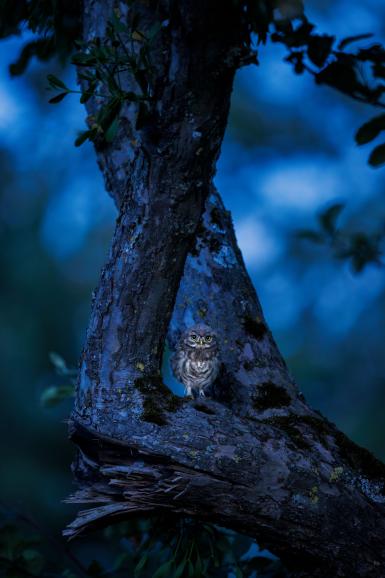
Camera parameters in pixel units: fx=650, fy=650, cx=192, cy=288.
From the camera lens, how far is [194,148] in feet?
6.61

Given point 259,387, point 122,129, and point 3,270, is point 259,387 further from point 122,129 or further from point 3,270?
point 3,270

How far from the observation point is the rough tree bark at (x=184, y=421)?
191cm

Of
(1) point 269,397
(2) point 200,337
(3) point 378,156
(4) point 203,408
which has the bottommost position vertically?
(4) point 203,408

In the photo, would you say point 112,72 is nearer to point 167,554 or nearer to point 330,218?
point 330,218

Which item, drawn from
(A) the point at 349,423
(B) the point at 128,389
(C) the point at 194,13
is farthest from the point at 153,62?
(A) the point at 349,423

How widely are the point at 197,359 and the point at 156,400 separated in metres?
0.75

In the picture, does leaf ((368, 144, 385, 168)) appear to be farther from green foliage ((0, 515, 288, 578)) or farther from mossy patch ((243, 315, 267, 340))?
green foliage ((0, 515, 288, 578))

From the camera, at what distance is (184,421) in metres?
1.98

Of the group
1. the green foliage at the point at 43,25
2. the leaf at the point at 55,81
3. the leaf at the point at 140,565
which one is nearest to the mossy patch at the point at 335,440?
the leaf at the point at 140,565

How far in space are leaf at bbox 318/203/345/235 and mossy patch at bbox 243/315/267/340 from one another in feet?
2.03

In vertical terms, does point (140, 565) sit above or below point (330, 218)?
below

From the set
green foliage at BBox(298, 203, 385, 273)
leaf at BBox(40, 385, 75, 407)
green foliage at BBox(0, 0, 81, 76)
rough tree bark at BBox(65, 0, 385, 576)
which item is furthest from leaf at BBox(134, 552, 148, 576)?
green foliage at BBox(0, 0, 81, 76)

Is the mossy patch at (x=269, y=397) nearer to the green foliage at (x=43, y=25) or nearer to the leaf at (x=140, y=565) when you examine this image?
the leaf at (x=140, y=565)

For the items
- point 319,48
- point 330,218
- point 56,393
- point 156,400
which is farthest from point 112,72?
point 56,393
